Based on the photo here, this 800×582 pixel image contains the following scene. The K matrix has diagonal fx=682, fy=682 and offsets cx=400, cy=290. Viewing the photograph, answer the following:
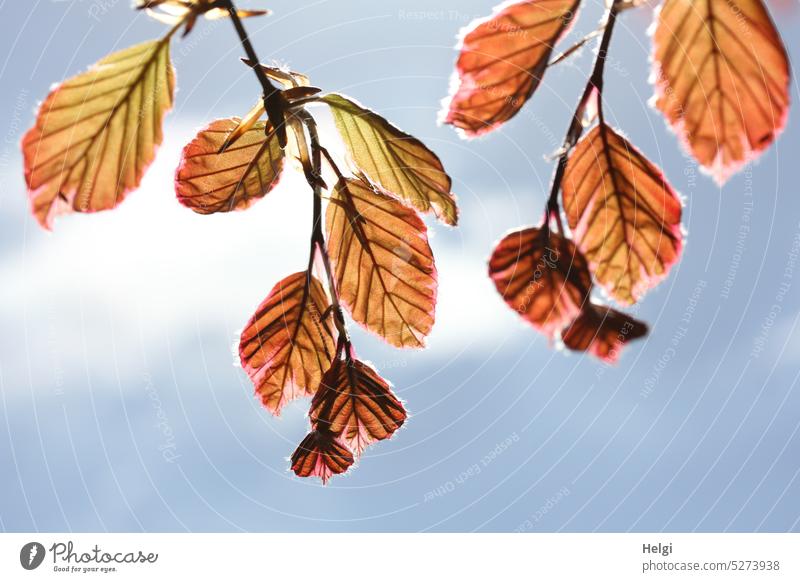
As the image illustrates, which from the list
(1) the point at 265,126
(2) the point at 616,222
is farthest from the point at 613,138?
(1) the point at 265,126

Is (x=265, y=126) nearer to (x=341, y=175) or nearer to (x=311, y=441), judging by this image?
(x=341, y=175)

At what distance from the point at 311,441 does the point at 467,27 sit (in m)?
0.19

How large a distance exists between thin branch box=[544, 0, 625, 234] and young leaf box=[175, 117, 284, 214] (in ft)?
0.40

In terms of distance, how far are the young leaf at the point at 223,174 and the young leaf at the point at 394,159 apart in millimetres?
36

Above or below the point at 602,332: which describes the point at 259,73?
above

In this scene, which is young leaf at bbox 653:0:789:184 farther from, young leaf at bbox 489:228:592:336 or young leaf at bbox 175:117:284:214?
young leaf at bbox 175:117:284:214

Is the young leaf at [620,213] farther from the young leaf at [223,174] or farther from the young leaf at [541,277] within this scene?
the young leaf at [223,174]

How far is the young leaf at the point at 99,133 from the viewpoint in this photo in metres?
0.27

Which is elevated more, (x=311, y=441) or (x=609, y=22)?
(x=609, y=22)

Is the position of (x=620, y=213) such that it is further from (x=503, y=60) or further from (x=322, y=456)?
(x=322, y=456)

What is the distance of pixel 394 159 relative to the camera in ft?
0.95

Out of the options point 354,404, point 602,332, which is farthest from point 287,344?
point 602,332

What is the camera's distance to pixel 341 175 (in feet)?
0.97

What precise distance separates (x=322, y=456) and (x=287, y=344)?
6 cm
